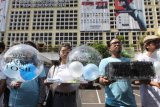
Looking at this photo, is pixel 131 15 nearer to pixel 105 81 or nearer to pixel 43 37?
pixel 43 37

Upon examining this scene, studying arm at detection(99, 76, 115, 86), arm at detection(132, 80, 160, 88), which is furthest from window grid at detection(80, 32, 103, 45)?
arm at detection(132, 80, 160, 88)

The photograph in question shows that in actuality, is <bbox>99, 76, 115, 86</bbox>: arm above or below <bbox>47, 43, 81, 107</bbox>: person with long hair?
A: above

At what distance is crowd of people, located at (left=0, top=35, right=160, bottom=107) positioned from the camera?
2.99 m

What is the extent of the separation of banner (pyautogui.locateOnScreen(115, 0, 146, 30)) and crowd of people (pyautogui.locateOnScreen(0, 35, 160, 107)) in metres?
40.4

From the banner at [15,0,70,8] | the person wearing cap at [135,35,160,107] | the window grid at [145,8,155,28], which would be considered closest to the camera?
the person wearing cap at [135,35,160,107]

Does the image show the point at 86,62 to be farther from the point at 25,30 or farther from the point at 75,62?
the point at 25,30

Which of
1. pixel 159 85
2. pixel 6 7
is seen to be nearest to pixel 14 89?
pixel 159 85

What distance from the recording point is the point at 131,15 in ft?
140

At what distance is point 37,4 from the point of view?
46000 millimetres

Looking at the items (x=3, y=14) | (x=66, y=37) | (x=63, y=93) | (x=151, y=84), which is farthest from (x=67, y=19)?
(x=151, y=84)

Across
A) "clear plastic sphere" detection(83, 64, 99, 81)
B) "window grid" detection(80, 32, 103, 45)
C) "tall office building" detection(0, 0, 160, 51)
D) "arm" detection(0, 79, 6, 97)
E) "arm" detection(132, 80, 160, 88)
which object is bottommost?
"arm" detection(0, 79, 6, 97)

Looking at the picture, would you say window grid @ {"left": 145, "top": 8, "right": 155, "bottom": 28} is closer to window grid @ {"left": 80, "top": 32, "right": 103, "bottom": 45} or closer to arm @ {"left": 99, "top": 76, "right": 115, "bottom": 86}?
window grid @ {"left": 80, "top": 32, "right": 103, "bottom": 45}

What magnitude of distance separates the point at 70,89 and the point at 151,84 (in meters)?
0.97

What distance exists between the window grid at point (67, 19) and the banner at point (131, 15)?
711 cm
